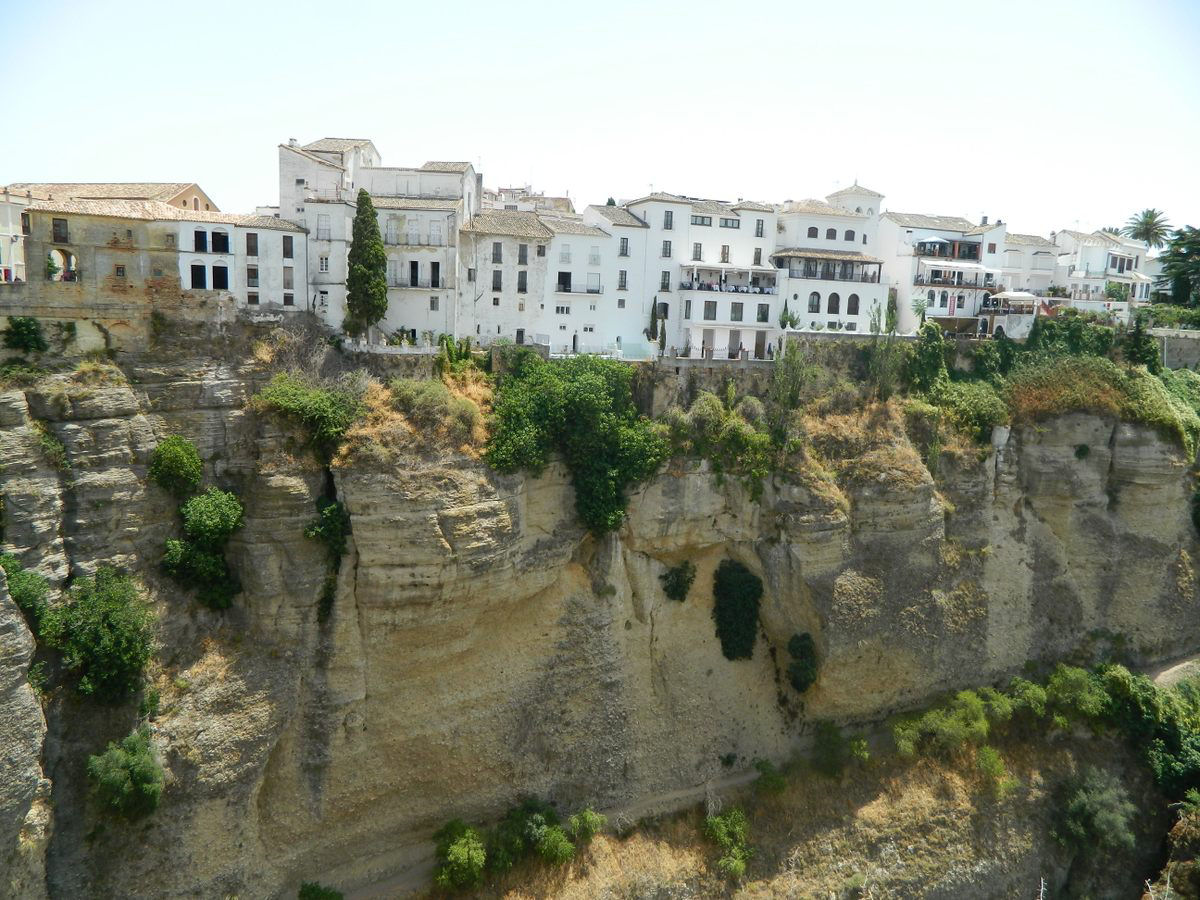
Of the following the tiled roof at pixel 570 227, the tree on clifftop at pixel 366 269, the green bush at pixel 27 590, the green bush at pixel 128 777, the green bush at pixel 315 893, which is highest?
the tiled roof at pixel 570 227

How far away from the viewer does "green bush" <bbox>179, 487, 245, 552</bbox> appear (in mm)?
24625

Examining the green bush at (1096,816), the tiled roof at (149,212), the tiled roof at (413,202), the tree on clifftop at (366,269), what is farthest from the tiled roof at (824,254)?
the green bush at (1096,816)

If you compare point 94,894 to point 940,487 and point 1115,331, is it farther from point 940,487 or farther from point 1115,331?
point 1115,331

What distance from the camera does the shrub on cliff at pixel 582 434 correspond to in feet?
91.8

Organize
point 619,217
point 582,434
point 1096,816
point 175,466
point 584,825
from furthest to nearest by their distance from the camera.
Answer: point 619,217 < point 582,434 < point 1096,816 < point 584,825 < point 175,466

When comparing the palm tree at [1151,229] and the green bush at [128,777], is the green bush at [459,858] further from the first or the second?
the palm tree at [1151,229]

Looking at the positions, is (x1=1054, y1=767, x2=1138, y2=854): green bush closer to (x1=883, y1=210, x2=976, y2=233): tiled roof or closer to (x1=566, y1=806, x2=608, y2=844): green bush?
(x1=566, y1=806, x2=608, y2=844): green bush

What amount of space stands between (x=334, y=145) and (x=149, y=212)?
7665 mm

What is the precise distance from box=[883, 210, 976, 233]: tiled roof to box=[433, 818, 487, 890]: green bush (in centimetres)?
3168

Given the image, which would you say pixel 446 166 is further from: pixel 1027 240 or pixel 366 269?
pixel 1027 240

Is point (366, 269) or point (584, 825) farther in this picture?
point (366, 269)

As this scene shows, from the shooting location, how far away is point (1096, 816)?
94.0 ft

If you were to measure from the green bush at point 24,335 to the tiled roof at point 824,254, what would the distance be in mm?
27527

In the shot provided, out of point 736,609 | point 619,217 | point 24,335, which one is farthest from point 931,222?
point 24,335
